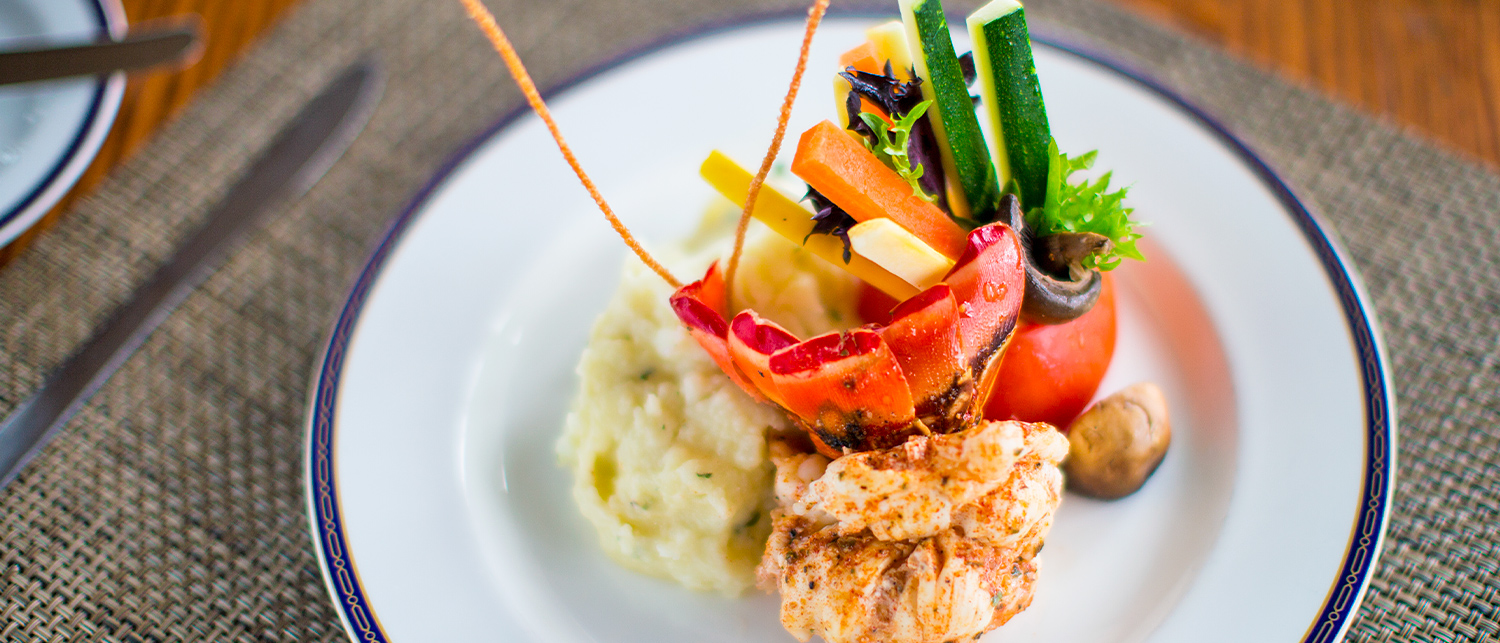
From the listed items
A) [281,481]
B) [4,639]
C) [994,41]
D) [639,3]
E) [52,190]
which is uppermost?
[52,190]

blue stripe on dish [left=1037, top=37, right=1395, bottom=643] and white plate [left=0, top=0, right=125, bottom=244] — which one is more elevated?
white plate [left=0, top=0, right=125, bottom=244]

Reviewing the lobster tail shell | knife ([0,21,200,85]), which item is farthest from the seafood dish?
knife ([0,21,200,85])

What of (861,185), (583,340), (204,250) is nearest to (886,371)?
(861,185)

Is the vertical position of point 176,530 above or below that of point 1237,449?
above

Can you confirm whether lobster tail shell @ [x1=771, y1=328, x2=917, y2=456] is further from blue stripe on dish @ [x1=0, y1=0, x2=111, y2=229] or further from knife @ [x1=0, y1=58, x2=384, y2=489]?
Answer: blue stripe on dish @ [x1=0, y1=0, x2=111, y2=229]

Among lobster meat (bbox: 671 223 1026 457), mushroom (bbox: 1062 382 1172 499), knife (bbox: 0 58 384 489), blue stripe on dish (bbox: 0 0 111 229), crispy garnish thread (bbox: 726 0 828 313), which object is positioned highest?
blue stripe on dish (bbox: 0 0 111 229)

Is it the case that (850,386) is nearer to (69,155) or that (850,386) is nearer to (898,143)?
(898,143)

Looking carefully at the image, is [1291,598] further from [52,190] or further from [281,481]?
[52,190]

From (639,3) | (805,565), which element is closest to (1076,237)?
(805,565)
